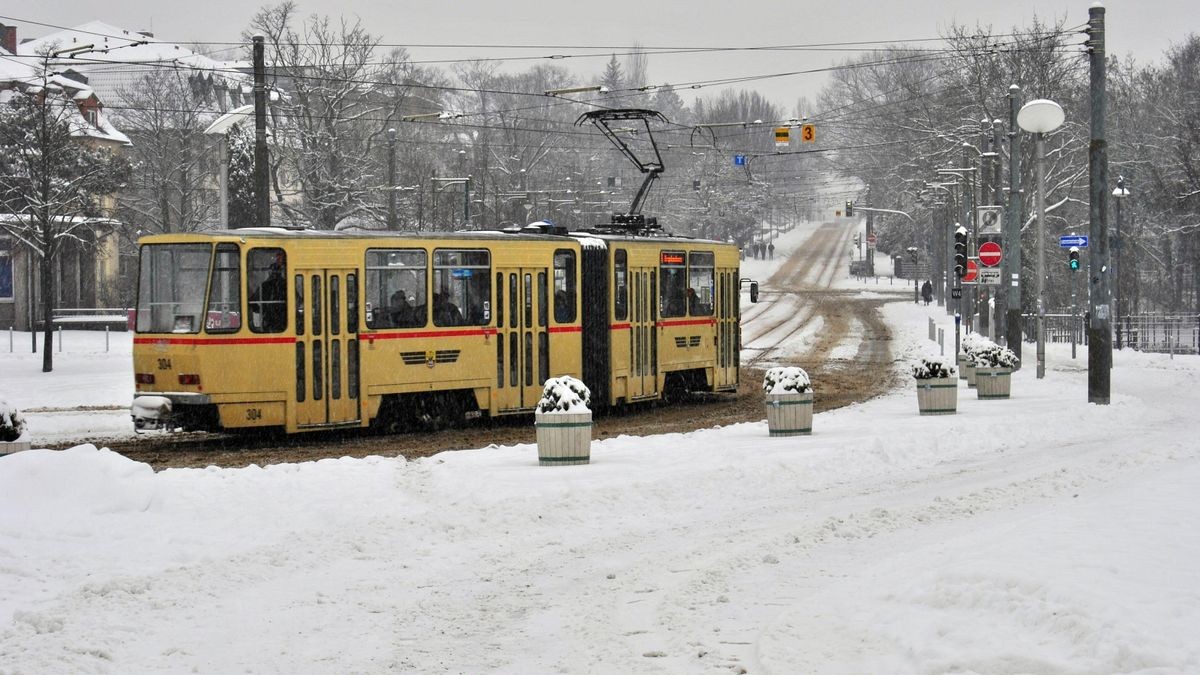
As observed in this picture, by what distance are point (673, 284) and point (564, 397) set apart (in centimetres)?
1057

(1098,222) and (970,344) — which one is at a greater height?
(1098,222)

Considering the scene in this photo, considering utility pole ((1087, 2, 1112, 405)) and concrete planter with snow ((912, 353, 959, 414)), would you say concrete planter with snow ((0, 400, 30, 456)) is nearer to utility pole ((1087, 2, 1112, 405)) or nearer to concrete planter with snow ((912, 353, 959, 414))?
concrete planter with snow ((912, 353, 959, 414))

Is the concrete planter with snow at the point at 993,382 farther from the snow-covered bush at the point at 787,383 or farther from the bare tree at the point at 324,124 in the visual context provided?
the bare tree at the point at 324,124

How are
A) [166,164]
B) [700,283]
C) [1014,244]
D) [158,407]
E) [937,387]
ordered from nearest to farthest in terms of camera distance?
1. [158,407]
2. [937,387]
3. [700,283]
4. [1014,244]
5. [166,164]

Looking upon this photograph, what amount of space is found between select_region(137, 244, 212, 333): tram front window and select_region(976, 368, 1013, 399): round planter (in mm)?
13988

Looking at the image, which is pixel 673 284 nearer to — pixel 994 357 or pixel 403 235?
pixel 994 357

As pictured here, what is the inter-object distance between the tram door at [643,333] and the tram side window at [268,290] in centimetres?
728

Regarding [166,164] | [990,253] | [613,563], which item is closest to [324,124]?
[166,164]

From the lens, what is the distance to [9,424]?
49.1ft

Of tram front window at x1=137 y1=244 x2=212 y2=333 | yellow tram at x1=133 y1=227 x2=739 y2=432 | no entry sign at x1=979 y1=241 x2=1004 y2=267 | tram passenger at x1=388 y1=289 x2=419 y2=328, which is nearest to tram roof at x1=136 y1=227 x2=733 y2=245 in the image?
yellow tram at x1=133 y1=227 x2=739 y2=432

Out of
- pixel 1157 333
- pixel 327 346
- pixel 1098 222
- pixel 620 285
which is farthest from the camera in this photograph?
pixel 1157 333

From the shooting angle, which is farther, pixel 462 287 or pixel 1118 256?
pixel 1118 256

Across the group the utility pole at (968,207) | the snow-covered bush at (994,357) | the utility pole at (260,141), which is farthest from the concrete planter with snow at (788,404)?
the utility pole at (968,207)

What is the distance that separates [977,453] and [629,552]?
819 centimetres
